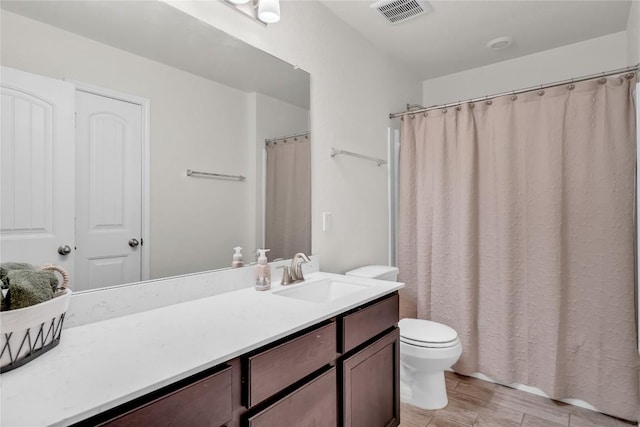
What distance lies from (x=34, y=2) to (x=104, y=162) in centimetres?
50

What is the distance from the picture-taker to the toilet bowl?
201 cm

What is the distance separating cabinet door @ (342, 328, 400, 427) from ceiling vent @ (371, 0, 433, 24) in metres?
1.88

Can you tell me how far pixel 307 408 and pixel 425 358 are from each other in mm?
1083

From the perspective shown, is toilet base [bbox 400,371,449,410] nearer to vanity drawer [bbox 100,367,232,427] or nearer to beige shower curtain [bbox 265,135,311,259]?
beige shower curtain [bbox 265,135,311,259]

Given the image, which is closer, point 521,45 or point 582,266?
point 582,266

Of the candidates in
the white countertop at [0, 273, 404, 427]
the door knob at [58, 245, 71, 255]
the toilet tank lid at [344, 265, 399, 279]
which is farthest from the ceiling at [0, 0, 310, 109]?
the toilet tank lid at [344, 265, 399, 279]

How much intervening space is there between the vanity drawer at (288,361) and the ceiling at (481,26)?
196 centimetres

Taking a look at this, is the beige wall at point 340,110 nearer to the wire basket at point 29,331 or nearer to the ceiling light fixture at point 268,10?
the ceiling light fixture at point 268,10

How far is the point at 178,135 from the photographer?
141 centimetres

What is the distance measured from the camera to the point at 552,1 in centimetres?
212

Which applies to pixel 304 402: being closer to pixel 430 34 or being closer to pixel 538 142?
pixel 538 142

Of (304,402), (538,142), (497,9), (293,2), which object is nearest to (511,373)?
(538,142)

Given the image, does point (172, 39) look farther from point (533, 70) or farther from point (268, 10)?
point (533, 70)

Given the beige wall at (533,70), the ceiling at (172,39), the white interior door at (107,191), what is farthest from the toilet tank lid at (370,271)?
the beige wall at (533,70)
